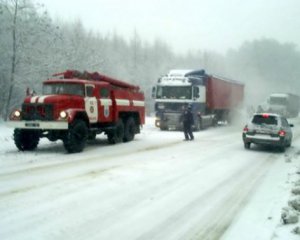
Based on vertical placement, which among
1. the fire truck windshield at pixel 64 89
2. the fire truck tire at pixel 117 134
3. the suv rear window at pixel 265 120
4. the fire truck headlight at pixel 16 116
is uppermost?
the fire truck windshield at pixel 64 89

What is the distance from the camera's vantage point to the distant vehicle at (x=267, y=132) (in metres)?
18.5

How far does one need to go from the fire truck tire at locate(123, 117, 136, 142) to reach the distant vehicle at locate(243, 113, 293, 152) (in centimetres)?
516

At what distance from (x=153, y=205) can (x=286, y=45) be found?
99407 millimetres

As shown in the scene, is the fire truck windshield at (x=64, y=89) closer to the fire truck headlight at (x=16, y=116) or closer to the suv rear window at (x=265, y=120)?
the fire truck headlight at (x=16, y=116)

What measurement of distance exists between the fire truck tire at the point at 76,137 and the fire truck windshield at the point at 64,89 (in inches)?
51.1

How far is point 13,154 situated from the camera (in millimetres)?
15359

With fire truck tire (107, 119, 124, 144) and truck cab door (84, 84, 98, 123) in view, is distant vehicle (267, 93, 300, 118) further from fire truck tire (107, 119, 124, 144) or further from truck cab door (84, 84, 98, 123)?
truck cab door (84, 84, 98, 123)

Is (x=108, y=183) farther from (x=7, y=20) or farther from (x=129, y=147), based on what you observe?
(x=7, y=20)

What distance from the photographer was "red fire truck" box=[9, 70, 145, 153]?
51.8 ft

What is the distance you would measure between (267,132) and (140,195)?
34.0 feet

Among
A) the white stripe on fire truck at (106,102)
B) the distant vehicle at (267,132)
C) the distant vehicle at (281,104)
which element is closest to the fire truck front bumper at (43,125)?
the white stripe on fire truck at (106,102)

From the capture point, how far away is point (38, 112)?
52.3 feet

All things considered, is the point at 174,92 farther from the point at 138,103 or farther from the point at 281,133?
the point at 281,133

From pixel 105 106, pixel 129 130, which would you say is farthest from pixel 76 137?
pixel 129 130
